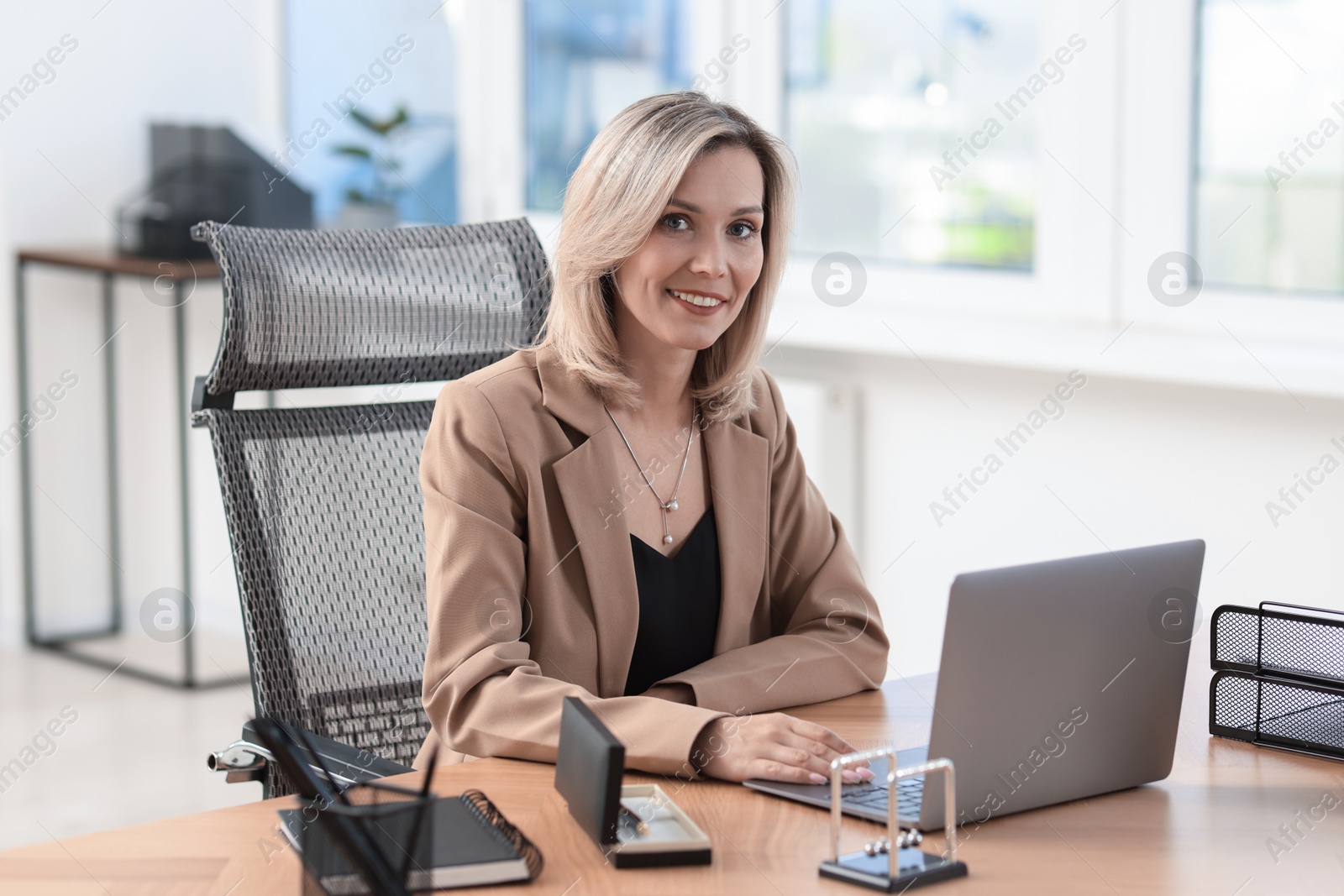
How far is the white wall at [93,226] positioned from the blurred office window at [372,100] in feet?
0.47

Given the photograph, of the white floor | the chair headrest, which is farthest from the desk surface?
the white floor

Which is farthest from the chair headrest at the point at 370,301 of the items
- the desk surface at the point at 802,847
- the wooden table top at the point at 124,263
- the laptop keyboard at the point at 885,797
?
the wooden table top at the point at 124,263

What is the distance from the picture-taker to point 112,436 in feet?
13.7

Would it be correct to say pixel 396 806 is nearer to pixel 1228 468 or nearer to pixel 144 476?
pixel 1228 468

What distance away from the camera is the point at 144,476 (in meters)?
4.36

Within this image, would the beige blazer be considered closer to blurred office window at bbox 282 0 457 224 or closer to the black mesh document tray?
the black mesh document tray

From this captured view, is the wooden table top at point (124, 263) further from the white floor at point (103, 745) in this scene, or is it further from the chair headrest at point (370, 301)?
the chair headrest at point (370, 301)

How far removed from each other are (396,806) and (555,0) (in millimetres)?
3323

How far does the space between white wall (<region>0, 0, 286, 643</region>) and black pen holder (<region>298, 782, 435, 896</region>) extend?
11.4 ft

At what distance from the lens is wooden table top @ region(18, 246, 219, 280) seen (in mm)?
3773

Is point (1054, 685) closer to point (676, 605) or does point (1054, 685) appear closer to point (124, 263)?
point (676, 605)

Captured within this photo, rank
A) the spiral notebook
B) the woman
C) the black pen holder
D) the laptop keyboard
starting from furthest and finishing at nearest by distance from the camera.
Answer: the woman → the laptop keyboard → the spiral notebook → the black pen holder

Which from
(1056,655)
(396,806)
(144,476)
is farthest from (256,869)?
(144,476)

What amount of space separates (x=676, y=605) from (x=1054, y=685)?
581 millimetres
